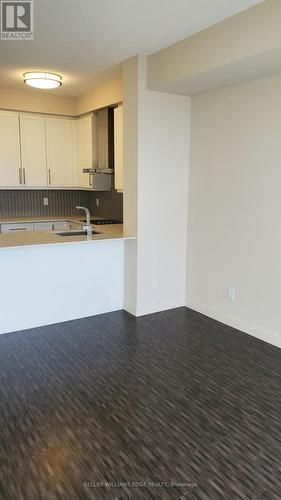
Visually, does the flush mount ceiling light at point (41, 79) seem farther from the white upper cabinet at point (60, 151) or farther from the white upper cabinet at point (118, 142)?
the white upper cabinet at point (60, 151)

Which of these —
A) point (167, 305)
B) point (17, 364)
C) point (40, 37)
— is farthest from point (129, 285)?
point (40, 37)

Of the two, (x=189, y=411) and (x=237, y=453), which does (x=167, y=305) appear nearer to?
(x=189, y=411)

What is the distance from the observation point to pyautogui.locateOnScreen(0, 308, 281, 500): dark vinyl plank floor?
1854 mm

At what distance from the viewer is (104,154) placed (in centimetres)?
529

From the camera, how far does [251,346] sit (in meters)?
3.44

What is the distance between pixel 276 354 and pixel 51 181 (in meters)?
4.06

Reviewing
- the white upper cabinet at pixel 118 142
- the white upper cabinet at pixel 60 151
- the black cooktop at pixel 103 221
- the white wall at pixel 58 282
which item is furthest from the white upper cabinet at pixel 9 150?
the white wall at pixel 58 282

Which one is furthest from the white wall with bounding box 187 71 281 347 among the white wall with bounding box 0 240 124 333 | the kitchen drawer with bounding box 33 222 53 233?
the kitchen drawer with bounding box 33 222 53 233

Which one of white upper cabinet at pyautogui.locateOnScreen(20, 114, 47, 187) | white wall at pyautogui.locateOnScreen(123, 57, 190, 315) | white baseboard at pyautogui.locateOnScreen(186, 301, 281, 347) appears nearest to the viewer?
white baseboard at pyautogui.locateOnScreen(186, 301, 281, 347)

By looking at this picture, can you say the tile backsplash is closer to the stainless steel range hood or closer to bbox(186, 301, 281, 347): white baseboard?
the stainless steel range hood

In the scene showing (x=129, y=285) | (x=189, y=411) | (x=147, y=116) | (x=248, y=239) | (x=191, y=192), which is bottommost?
(x=189, y=411)

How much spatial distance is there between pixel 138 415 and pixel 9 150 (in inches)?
167

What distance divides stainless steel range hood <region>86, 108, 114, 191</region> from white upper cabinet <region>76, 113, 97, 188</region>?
0.24ft

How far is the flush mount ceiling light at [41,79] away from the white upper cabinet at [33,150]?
1193 millimetres
